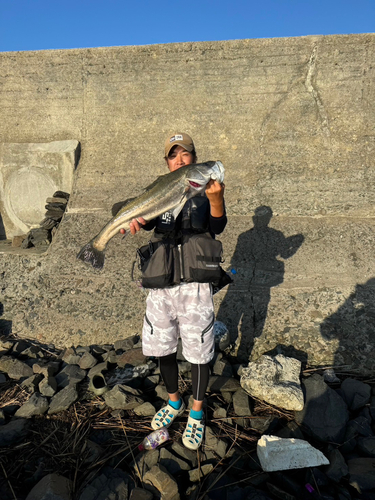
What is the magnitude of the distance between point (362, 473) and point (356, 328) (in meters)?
1.84

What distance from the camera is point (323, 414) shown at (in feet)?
9.29

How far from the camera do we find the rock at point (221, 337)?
3811 mm

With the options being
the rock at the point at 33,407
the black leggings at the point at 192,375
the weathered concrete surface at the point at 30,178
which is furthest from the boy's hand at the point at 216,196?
the weathered concrete surface at the point at 30,178

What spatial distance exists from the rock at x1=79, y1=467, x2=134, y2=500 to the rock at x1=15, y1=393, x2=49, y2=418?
0.94 metres

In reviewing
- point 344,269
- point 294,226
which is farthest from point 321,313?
point 294,226

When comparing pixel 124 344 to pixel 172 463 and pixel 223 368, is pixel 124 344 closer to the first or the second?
pixel 223 368

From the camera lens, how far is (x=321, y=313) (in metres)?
4.05

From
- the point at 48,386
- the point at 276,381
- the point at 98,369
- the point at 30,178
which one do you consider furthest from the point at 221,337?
the point at 30,178

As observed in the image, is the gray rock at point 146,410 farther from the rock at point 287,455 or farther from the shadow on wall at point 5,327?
the shadow on wall at point 5,327

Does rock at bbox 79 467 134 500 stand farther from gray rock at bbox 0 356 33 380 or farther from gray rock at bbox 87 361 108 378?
gray rock at bbox 0 356 33 380

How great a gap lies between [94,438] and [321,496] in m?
1.86

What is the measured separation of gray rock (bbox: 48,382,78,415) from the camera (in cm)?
309

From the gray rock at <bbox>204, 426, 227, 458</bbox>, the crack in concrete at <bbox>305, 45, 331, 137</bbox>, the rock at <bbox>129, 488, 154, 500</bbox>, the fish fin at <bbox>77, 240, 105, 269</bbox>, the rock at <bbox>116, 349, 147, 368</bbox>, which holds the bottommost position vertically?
the rock at <bbox>129, 488, 154, 500</bbox>

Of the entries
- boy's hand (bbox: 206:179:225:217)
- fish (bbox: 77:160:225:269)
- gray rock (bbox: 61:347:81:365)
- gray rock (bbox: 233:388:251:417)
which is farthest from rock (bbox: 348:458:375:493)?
gray rock (bbox: 61:347:81:365)
